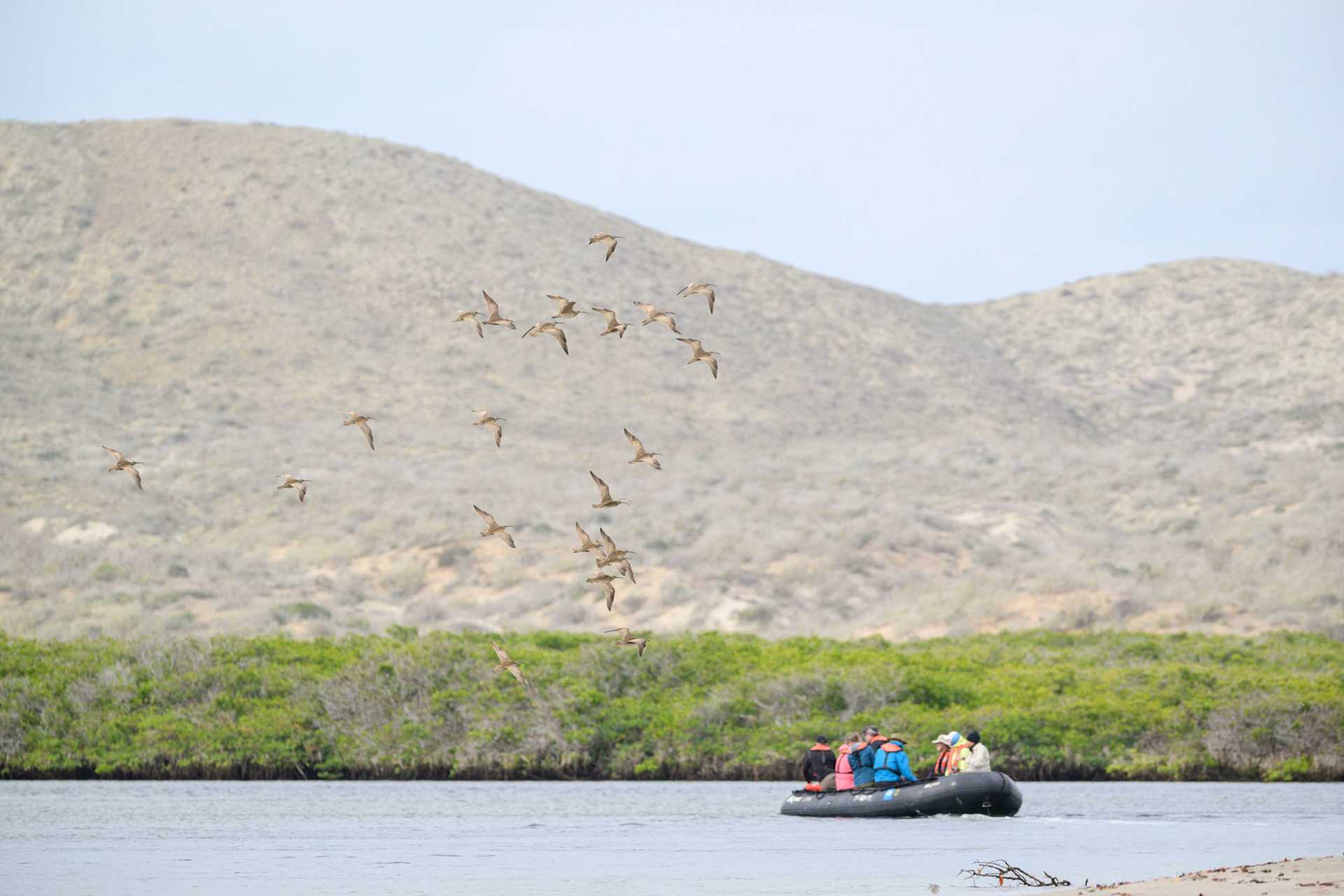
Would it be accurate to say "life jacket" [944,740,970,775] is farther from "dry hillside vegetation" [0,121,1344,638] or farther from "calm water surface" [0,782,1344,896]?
"dry hillside vegetation" [0,121,1344,638]

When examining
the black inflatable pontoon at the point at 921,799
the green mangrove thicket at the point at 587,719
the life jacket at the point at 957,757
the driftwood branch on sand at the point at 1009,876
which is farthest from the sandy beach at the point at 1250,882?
the green mangrove thicket at the point at 587,719

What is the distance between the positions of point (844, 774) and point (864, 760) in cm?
56

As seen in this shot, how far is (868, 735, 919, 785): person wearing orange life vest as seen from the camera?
27422 mm

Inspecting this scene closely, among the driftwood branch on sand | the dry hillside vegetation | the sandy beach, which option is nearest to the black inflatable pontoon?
the driftwood branch on sand

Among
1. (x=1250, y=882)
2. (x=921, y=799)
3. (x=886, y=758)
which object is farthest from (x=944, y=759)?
(x=1250, y=882)

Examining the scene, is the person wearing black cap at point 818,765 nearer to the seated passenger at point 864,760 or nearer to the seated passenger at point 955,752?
the seated passenger at point 864,760

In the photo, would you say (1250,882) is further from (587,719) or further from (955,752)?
(587,719)

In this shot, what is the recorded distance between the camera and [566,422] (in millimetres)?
80562

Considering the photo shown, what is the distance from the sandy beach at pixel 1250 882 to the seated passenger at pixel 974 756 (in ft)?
24.4

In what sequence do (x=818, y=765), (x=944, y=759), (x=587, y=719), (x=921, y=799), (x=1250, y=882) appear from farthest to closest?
(x=587, y=719) → (x=818, y=765) → (x=944, y=759) → (x=921, y=799) → (x=1250, y=882)

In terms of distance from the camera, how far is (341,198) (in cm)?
10431

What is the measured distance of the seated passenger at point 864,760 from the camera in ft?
90.9

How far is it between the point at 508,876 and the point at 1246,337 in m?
91.6

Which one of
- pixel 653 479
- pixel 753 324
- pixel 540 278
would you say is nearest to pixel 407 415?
pixel 653 479
